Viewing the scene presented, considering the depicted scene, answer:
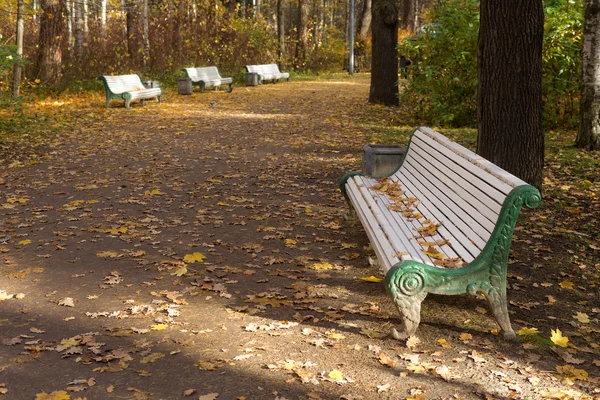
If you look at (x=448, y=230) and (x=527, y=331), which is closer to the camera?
(x=527, y=331)

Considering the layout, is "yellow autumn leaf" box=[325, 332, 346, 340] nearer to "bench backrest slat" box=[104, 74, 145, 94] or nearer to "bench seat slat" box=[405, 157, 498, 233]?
"bench seat slat" box=[405, 157, 498, 233]

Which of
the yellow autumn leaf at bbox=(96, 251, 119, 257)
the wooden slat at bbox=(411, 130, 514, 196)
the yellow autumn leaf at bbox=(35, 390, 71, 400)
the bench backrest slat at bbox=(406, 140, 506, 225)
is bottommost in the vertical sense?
the yellow autumn leaf at bbox=(35, 390, 71, 400)

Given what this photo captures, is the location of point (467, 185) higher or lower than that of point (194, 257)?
higher

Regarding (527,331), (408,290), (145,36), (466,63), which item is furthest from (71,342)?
(145,36)

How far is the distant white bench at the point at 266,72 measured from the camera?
2553 centimetres

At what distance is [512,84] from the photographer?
270 inches

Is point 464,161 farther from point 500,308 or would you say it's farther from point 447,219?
point 500,308

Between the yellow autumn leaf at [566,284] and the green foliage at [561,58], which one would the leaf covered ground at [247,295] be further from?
the green foliage at [561,58]

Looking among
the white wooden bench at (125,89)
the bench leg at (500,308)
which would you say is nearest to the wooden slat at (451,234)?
the bench leg at (500,308)

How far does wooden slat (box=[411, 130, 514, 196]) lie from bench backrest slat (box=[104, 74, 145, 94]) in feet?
37.8

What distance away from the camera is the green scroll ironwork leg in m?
3.97

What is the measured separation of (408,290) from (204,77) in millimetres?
19054

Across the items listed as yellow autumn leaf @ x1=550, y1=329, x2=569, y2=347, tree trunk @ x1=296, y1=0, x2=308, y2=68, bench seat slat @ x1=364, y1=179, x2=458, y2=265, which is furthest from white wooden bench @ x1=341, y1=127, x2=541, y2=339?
tree trunk @ x1=296, y1=0, x2=308, y2=68

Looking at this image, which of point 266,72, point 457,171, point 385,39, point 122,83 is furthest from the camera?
point 266,72
